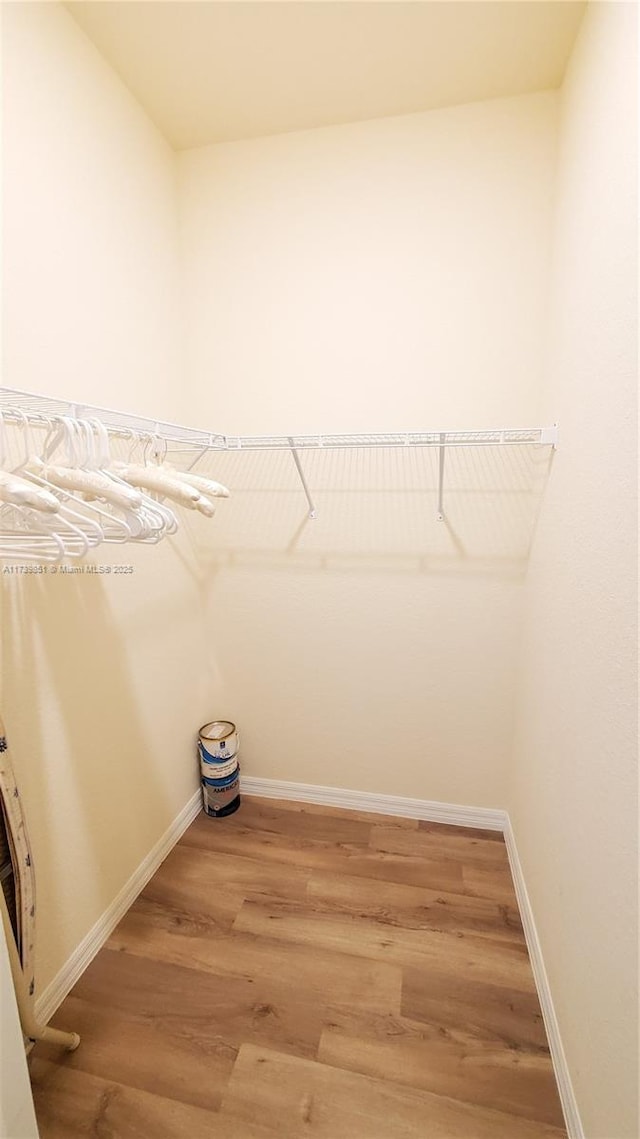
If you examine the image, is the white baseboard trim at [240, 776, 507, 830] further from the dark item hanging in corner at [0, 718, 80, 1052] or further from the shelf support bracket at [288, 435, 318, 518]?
the shelf support bracket at [288, 435, 318, 518]

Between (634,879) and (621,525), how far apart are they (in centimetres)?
63

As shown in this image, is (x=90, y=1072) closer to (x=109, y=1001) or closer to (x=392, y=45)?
(x=109, y=1001)

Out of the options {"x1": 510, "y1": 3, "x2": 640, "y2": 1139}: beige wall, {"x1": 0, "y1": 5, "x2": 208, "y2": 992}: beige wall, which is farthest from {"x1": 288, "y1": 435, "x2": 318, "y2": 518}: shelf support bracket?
{"x1": 510, "y1": 3, "x2": 640, "y2": 1139}: beige wall

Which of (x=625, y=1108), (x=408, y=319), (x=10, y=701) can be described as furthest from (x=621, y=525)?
(x=10, y=701)

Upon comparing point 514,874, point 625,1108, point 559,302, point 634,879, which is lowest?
point 514,874

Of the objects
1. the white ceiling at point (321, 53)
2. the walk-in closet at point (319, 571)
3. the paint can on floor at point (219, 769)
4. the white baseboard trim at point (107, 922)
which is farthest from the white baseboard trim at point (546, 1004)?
the white ceiling at point (321, 53)

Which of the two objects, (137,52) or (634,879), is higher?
(137,52)

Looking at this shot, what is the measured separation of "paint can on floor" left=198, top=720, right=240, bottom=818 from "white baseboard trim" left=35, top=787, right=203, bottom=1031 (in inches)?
4.3

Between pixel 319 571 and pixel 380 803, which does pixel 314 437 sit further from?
pixel 380 803

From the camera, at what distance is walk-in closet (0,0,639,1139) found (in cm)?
106

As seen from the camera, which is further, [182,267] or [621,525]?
[182,267]

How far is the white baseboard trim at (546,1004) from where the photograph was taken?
1060 mm

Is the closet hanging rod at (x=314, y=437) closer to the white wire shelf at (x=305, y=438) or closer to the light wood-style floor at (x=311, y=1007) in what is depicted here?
the white wire shelf at (x=305, y=438)

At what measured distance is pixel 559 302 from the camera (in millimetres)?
1407
